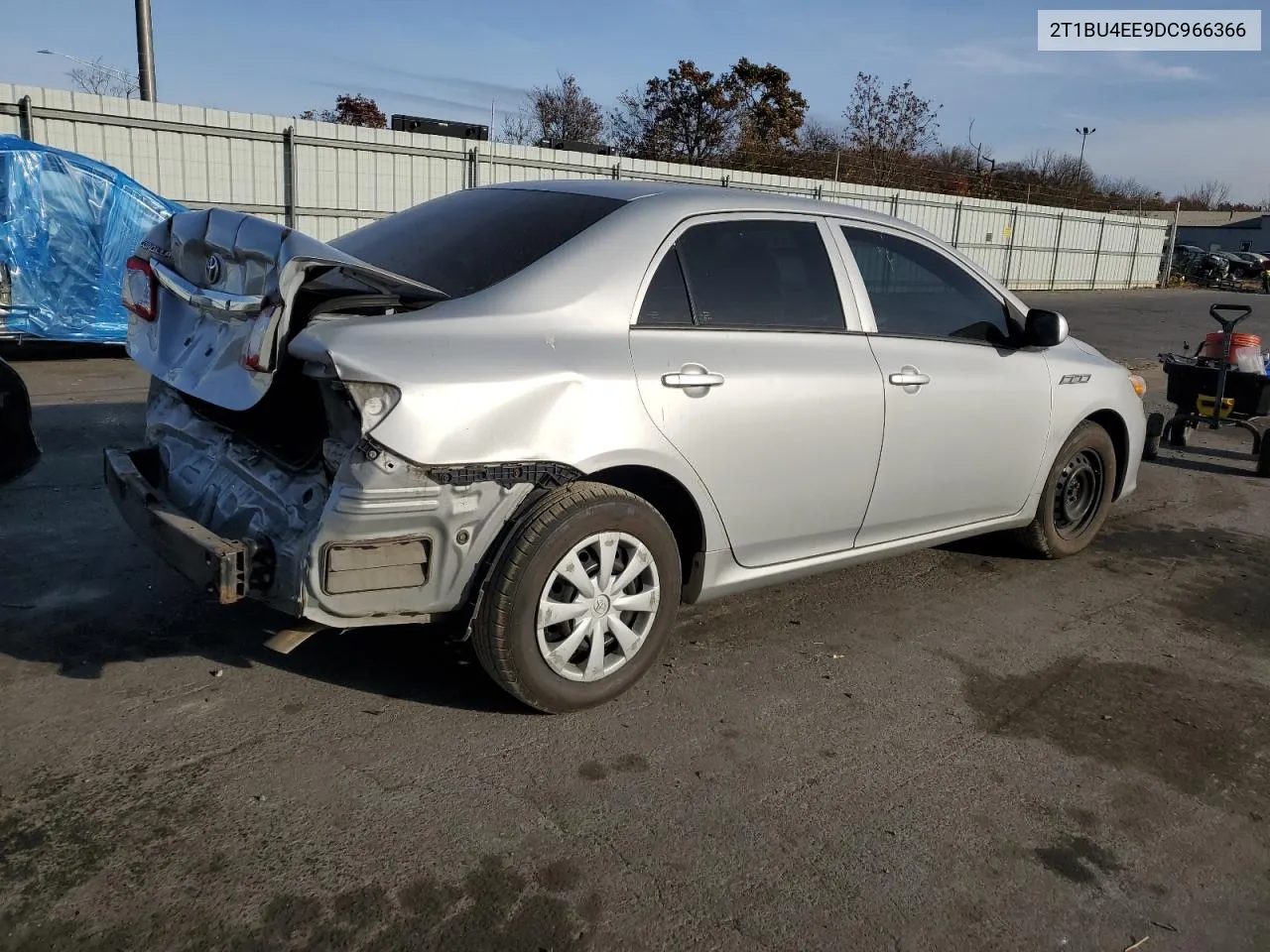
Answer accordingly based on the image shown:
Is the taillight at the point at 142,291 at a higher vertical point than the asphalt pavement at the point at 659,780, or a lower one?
higher

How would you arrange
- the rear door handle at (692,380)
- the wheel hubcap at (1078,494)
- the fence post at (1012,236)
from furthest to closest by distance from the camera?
the fence post at (1012,236) < the wheel hubcap at (1078,494) < the rear door handle at (692,380)

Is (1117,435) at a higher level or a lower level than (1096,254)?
lower

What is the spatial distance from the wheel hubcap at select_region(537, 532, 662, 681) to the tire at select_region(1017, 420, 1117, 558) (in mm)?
2563

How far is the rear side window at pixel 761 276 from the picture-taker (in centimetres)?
373

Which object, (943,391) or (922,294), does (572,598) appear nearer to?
(943,391)

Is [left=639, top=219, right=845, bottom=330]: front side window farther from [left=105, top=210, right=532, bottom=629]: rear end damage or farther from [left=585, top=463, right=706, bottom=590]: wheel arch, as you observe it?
[left=105, top=210, right=532, bottom=629]: rear end damage

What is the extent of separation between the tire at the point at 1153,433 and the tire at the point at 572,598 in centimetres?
574

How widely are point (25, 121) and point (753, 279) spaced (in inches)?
440

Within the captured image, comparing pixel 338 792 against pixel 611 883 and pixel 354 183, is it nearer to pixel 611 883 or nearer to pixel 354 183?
pixel 611 883

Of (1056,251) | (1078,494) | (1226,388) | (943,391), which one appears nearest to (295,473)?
(943,391)

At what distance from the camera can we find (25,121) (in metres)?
11.7

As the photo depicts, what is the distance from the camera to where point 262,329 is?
3.02 metres

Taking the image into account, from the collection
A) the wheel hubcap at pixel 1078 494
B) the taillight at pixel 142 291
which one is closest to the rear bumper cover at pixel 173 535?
the taillight at pixel 142 291

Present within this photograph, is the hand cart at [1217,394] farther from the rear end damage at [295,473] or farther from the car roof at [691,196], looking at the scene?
the rear end damage at [295,473]
